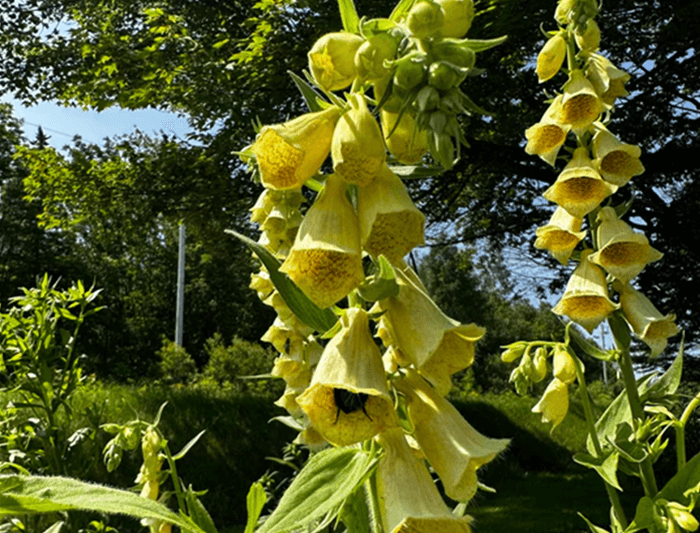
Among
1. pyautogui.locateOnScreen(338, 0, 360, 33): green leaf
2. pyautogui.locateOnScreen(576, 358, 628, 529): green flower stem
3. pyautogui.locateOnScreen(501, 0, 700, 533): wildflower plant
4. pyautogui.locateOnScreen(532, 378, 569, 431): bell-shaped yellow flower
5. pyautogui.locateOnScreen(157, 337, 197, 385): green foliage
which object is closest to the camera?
pyautogui.locateOnScreen(338, 0, 360, 33): green leaf

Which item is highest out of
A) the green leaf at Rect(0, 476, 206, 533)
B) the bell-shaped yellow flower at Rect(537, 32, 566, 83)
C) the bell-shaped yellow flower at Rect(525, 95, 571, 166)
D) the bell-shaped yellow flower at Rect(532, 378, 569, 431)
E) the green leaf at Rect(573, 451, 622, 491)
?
the bell-shaped yellow flower at Rect(537, 32, 566, 83)

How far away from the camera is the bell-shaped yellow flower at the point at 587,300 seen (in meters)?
1.76

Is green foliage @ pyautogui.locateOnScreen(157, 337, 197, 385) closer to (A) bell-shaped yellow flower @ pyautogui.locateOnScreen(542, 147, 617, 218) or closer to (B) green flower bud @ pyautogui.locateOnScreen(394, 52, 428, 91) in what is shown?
(A) bell-shaped yellow flower @ pyautogui.locateOnScreen(542, 147, 617, 218)

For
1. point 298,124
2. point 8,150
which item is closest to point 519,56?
point 298,124

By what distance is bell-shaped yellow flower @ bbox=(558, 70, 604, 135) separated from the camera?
6.25ft

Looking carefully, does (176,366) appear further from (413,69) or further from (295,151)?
(413,69)

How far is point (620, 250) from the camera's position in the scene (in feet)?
5.93

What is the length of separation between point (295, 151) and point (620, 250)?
4.38 feet

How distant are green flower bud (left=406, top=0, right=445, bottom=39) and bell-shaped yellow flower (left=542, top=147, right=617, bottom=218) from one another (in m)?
1.30

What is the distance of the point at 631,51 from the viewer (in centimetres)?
828

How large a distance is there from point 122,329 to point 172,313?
2737 millimetres

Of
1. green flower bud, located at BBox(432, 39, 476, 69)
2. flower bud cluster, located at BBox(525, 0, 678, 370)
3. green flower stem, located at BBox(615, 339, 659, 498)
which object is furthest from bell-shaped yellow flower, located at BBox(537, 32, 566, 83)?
green flower bud, located at BBox(432, 39, 476, 69)

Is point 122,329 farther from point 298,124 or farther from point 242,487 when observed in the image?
point 298,124

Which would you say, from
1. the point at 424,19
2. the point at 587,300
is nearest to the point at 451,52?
the point at 424,19
